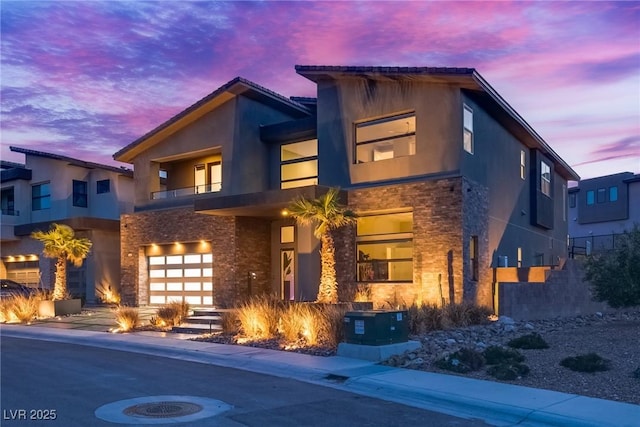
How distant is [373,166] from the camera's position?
22.7 metres

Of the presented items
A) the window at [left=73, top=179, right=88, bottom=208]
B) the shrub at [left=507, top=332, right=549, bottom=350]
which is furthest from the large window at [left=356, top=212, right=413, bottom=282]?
the window at [left=73, top=179, right=88, bottom=208]

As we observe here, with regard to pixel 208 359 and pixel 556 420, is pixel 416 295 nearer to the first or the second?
pixel 208 359

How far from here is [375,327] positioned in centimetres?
1359

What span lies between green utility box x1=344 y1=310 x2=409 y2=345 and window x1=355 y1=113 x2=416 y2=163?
9293mm

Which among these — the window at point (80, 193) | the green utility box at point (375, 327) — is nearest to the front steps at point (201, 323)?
the green utility box at point (375, 327)

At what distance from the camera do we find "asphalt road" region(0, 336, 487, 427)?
8461 mm

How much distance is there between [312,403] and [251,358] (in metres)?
4.65

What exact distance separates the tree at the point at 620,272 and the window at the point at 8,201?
35.4 metres

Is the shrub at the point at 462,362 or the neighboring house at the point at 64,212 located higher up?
the neighboring house at the point at 64,212

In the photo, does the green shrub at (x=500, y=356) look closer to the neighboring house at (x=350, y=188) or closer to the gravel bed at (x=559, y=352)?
the gravel bed at (x=559, y=352)

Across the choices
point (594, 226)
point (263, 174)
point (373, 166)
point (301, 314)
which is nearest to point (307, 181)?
point (263, 174)

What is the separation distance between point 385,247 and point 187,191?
1083 cm

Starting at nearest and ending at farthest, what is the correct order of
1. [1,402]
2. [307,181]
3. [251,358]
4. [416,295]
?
[1,402] → [251,358] → [416,295] → [307,181]

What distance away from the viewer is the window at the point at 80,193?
124 feet
